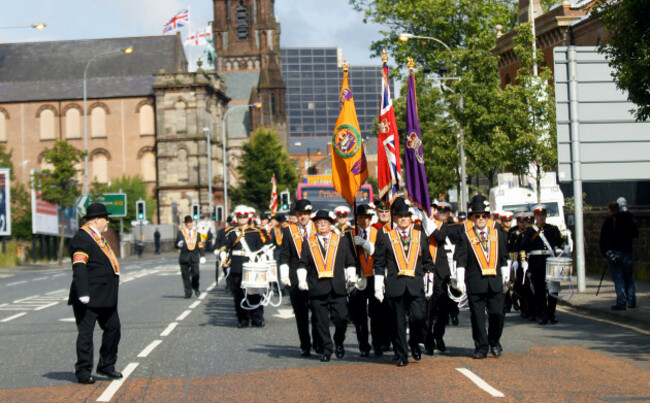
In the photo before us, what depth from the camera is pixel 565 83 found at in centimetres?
2097

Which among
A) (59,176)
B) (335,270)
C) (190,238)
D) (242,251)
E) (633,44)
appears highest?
(59,176)

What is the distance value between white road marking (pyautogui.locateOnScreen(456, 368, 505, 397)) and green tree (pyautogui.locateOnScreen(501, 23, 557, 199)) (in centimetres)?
1821

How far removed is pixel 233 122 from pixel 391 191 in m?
125

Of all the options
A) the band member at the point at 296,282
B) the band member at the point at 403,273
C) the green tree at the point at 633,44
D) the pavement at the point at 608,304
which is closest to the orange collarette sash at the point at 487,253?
the band member at the point at 403,273

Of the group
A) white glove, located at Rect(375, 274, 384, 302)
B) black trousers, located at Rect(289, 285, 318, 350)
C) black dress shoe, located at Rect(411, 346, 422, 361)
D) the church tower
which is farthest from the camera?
the church tower

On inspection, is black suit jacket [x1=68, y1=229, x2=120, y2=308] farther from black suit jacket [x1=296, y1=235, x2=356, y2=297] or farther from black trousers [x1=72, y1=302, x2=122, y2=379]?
black suit jacket [x1=296, y1=235, x2=356, y2=297]

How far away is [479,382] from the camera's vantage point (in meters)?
9.84

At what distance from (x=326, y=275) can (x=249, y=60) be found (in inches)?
5037

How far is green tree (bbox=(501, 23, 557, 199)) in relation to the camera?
1123 inches

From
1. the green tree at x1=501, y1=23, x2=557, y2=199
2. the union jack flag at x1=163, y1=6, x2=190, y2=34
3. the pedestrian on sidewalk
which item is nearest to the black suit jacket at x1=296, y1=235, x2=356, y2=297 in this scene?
the pedestrian on sidewalk

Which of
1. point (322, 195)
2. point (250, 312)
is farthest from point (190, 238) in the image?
point (322, 195)

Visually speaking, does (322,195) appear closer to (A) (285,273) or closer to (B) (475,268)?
(A) (285,273)

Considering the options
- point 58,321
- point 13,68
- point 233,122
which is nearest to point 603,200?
point 58,321

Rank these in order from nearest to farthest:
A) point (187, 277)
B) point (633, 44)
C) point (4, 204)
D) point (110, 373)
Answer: point (110, 373) → point (633, 44) → point (187, 277) → point (4, 204)
